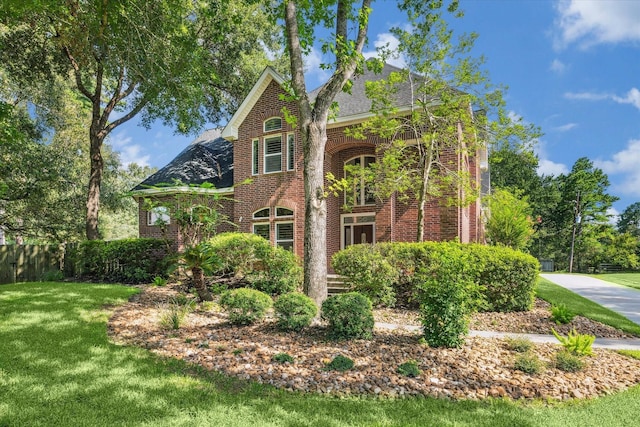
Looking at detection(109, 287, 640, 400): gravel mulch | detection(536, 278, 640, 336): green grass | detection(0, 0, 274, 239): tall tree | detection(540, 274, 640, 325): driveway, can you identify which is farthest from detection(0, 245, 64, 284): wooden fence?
detection(540, 274, 640, 325): driveway

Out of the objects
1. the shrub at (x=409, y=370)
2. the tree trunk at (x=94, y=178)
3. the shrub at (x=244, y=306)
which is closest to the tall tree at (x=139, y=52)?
the tree trunk at (x=94, y=178)

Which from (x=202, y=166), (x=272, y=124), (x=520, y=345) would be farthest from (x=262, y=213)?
(x=520, y=345)

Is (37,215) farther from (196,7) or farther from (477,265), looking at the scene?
(477,265)

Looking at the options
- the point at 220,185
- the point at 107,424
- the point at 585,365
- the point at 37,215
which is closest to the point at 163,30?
the point at 220,185

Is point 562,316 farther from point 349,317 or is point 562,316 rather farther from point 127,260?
point 127,260

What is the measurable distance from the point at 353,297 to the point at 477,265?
4120 millimetres

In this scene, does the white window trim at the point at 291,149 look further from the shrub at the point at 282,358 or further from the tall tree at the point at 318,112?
the shrub at the point at 282,358

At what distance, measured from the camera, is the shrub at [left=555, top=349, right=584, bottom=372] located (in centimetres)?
461

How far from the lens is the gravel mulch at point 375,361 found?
400 cm

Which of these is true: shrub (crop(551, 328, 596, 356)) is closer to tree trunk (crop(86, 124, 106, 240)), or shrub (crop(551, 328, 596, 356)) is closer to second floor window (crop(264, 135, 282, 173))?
second floor window (crop(264, 135, 282, 173))

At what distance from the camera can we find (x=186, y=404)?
351cm

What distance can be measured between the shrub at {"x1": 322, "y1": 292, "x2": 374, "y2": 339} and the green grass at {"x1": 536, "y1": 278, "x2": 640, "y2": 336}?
5.48 m

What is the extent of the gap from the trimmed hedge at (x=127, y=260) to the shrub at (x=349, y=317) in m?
8.52

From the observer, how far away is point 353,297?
18.9ft
